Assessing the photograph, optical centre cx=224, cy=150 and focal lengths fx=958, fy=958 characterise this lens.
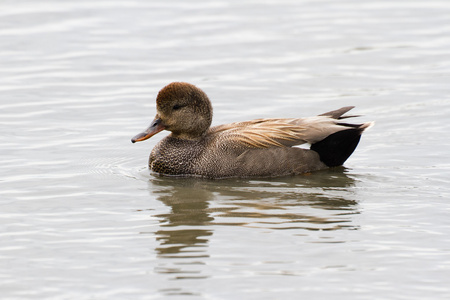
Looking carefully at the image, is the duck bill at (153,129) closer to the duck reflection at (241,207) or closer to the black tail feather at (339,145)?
the duck reflection at (241,207)

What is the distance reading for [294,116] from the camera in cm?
1366

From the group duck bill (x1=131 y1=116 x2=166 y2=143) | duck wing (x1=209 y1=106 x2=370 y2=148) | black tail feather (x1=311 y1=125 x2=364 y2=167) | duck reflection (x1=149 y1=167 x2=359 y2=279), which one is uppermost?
duck bill (x1=131 y1=116 x2=166 y2=143)

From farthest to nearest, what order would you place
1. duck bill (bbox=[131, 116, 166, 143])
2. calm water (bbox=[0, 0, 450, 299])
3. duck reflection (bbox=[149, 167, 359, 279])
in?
1. duck bill (bbox=[131, 116, 166, 143])
2. duck reflection (bbox=[149, 167, 359, 279])
3. calm water (bbox=[0, 0, 450, 299])

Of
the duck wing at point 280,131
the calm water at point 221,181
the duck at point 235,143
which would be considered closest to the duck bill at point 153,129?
the duck at point 235,143

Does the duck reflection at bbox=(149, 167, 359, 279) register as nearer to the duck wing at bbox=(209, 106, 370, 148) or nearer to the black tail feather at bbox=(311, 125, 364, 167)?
the black tail feather at bbox=(311, 125, 364, 167)

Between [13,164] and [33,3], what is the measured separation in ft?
27.9

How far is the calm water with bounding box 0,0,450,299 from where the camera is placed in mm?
7871

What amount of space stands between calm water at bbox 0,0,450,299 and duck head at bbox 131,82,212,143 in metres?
0.65

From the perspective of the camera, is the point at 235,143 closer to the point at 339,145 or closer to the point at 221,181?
the point at 221,181

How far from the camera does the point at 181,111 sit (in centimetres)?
1141

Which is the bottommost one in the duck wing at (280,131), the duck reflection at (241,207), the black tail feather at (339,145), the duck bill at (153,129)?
the duck reflection at (241,207)

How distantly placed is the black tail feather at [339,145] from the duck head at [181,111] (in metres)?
1.39

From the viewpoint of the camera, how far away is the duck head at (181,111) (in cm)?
1134

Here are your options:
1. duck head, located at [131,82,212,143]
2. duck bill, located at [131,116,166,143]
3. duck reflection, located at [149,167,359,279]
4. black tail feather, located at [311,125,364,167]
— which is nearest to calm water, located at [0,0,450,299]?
duck reflection, located at [149,167,359,279]
